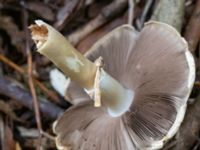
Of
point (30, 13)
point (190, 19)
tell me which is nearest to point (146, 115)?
point (190, 19)

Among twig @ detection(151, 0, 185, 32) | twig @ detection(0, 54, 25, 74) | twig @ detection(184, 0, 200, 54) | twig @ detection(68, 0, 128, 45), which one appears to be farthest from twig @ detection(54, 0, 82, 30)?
twig @ detection(184, 0, 200, 54)

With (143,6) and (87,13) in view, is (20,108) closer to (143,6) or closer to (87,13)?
(87,13)

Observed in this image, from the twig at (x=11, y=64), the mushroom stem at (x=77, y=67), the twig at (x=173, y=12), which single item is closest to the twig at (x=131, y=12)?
the twig at (x=173, y=12)

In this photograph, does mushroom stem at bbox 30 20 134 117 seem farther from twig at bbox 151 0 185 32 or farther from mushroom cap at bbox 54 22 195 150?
twig at bbox 151 0 185 32

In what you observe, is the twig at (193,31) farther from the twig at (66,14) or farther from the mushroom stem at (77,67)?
the twig at (66,14)

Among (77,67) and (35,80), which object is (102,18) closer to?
(35,80)


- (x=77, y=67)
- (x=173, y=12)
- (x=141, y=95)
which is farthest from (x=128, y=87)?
(x=173, y=12)
